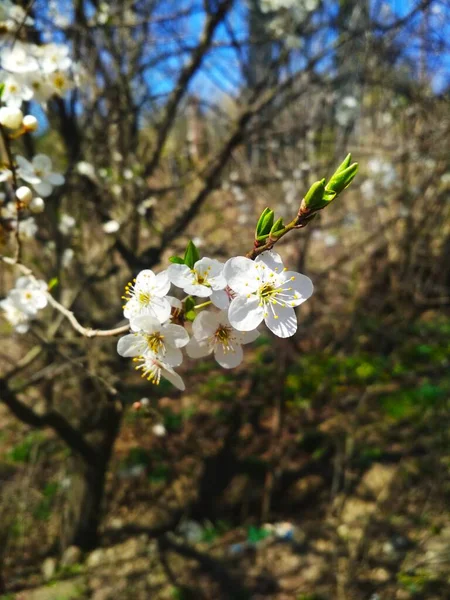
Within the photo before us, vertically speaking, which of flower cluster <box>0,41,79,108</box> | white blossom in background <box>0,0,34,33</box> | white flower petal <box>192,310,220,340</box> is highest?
white blossom in background <box>0,0,34,33</box>

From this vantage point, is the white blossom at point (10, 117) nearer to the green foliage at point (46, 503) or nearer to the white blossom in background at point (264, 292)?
the white blossom in background at point (264, 292)

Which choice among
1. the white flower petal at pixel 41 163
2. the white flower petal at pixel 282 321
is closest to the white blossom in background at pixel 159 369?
the white flower petal at pixel 282 321

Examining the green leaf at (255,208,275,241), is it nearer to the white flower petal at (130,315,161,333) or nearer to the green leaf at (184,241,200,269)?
the green leaf at (184,241,200,269)

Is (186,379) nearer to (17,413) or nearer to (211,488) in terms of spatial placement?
(211,488)

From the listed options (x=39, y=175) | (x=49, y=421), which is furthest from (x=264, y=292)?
(x=49, y=421)

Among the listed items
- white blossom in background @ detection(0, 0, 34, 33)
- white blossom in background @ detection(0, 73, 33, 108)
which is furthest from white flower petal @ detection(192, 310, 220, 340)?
white blossom in background @ detection(0, 0, 34, 33)

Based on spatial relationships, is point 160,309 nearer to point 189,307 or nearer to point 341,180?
point 189,307

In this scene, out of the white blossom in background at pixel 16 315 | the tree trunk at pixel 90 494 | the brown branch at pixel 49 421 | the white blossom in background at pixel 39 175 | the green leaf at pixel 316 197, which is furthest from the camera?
the tree trunk at pixel 90 494
